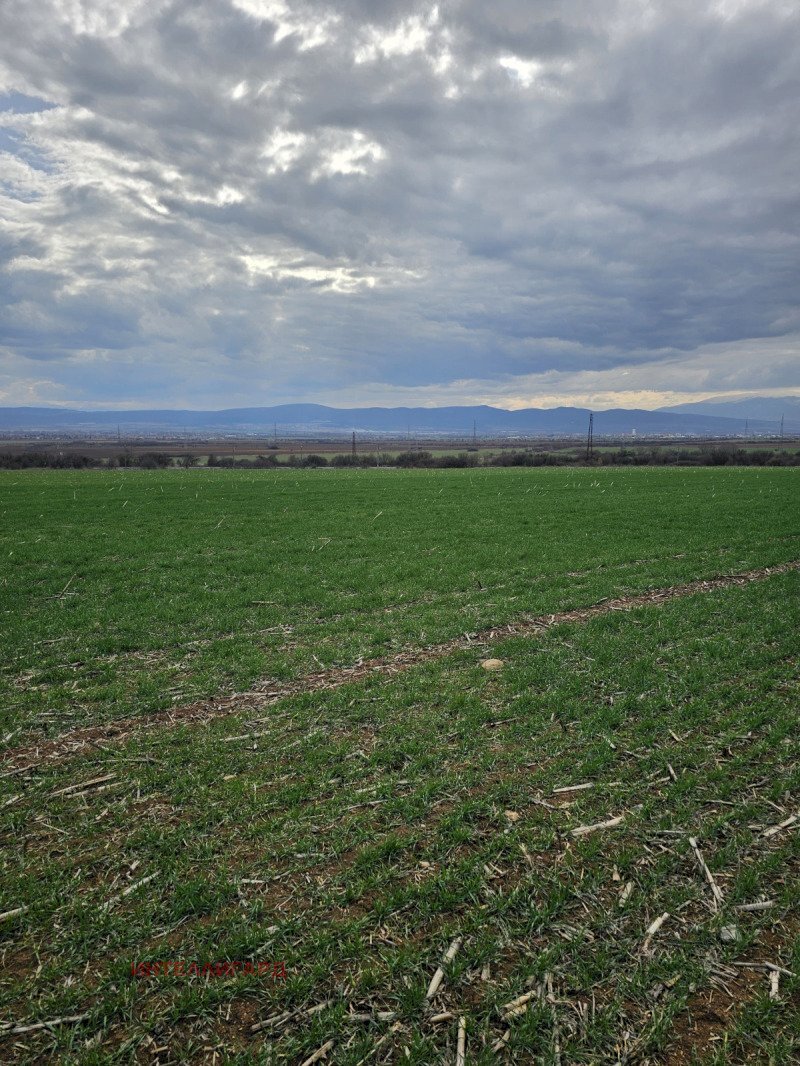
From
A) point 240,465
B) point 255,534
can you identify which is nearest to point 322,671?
point 255,534

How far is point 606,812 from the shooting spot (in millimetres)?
6211

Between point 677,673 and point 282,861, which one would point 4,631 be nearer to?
point 282,861

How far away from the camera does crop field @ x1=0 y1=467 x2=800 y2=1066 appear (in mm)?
4020

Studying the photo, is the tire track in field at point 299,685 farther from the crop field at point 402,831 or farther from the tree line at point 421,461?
the tree line at point 421,461

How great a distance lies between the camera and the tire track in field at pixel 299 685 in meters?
7.84

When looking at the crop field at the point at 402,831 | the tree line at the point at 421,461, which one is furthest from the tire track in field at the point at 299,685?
the tree line at the point at 421,461

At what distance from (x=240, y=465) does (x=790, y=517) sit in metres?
82.4
